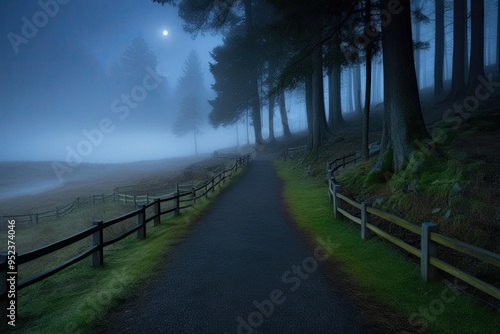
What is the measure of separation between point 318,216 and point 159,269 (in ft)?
Result: 19.1

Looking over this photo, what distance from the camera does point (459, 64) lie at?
70.7 ft

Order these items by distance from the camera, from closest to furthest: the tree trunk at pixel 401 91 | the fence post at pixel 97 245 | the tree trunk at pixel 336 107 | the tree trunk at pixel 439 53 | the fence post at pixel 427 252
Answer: the fence post at pixel 427 252, the fence post at pixel 97 245, the tree trunk at pixel 401 91, the tree trunk at pixel 439 53, the tree trunk at pixel 336 107

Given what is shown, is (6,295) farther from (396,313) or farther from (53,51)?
(53,51)

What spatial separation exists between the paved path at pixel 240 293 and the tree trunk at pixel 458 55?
2084cm

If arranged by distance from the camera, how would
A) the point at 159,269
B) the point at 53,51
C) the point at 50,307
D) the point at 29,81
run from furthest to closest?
the point at 53,51, the point at 29,81, the point at 159,269, the point at 50,307

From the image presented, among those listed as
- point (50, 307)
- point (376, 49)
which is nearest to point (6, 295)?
point (50, 307)

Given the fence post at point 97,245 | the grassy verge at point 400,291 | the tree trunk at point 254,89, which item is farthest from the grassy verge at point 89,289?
the tree trunk at point 254,89

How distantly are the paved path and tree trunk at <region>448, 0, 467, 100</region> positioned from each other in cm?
2084

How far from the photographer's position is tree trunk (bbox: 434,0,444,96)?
27.7 m

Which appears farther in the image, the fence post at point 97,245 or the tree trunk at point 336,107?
the tree trunk at point 336,107

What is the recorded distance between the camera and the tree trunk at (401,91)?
32.3 feet

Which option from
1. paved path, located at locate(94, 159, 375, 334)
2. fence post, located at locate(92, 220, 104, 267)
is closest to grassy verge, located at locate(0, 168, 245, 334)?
fence post, located at locate(92, 220, 104, 267)

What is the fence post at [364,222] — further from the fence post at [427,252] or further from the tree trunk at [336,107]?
the tree trunk at [336,107]

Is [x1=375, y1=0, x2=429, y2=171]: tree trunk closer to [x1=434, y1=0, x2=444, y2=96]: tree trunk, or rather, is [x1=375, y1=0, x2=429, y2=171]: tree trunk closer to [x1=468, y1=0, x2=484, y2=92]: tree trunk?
[x1=468, y1=0, x2=484, y2=92]: tree trunk
